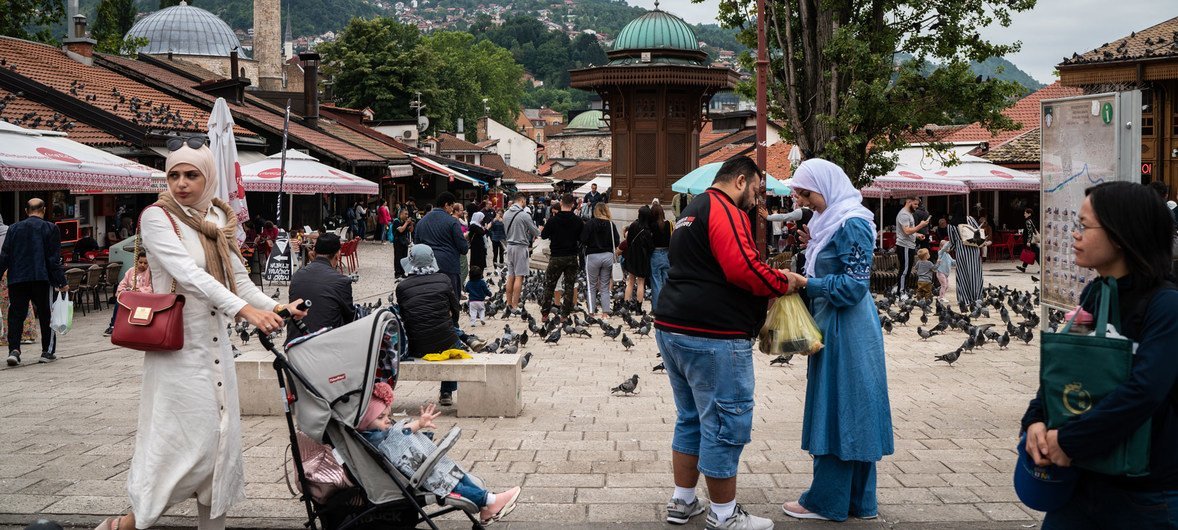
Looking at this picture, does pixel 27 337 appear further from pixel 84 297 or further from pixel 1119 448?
pixel 1119 448

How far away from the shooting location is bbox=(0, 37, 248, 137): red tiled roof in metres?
23.3

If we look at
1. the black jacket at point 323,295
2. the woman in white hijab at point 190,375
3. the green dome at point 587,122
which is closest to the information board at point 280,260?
the black jacket at point 323,295

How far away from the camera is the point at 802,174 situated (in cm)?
536

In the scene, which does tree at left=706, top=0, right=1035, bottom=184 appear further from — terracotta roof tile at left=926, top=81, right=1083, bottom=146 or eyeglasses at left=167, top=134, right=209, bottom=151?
terracotta roof tile at left=926, top=81, right=1083, bottom=146

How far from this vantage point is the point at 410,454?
4766 mm

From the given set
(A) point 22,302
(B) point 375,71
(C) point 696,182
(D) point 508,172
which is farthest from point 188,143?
(D) point 508,172

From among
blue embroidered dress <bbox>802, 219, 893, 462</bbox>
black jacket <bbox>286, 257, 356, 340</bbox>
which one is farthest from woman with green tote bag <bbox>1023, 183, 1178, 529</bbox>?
black jacket <bbox>286, 257, 356, 340</bbox>

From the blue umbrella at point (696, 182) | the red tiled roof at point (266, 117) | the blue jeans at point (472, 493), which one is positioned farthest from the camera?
the red tiled roof at point (266, 117)

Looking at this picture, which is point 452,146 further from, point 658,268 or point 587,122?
point 658,268

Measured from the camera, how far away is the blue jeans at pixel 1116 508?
9.94ft

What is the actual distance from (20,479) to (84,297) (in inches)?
505

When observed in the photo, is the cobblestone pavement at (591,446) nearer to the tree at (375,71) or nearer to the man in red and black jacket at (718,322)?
the man in red and black jacket at (718,322)

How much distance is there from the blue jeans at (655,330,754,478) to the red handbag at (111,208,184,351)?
2.17 metres

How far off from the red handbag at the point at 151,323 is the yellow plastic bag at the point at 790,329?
2.77 m
